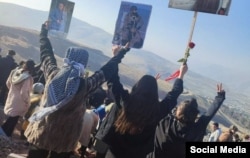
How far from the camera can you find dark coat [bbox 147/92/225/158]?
12.6 feet

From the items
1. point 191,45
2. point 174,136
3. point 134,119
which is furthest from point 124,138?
point 191,45

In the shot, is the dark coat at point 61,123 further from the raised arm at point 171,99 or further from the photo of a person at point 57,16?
the photo of a person at point 57,16

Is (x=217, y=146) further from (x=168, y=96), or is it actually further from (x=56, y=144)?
(x=56, y=144)

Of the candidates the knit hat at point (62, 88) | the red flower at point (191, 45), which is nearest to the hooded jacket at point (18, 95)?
the red flower at point (191, 45)

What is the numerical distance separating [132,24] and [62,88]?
96.2 inches

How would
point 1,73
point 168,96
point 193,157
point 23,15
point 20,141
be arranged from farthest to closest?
point 23,15 → point 1,73 → point 20,141 → point 168,96 → point 193,157

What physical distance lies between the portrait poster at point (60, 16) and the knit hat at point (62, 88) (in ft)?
9.39

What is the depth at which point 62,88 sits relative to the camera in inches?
131

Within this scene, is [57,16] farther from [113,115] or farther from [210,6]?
[113,115]

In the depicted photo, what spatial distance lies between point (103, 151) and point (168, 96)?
180 cm

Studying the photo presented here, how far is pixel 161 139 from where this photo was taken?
12.9 ft

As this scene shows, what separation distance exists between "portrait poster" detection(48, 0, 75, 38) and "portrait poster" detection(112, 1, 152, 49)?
1219 mm

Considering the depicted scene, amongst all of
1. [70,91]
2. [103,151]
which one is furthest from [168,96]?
[103,151]

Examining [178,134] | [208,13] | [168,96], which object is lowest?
[178,134]
